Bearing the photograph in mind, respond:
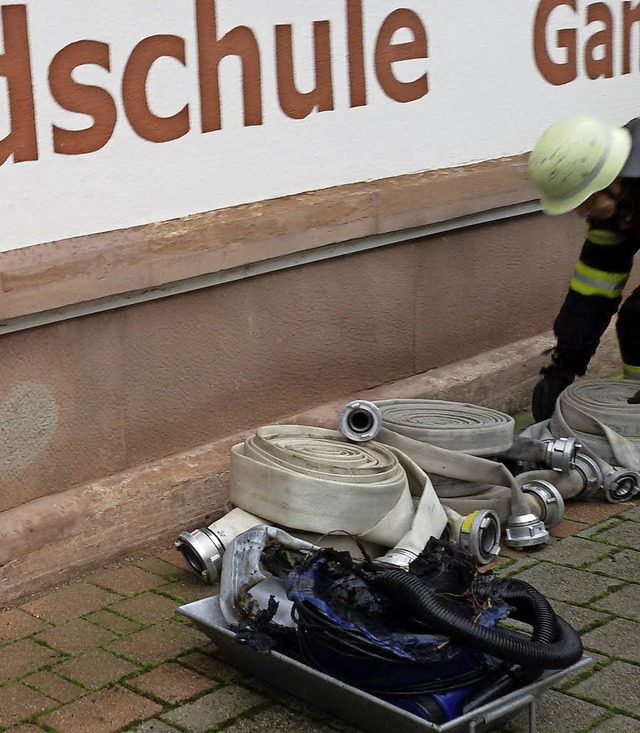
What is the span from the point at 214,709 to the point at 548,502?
1757 millimetres

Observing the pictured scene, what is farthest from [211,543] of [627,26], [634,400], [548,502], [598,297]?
[627,26]

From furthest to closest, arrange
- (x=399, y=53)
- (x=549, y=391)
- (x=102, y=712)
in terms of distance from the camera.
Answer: (x=549, y=391) → (x=399, y=53) → (x=102, y=712)

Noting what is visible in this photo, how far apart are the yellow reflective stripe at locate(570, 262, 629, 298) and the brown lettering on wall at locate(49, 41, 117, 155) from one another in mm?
2292

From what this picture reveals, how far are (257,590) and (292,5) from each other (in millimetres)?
2331

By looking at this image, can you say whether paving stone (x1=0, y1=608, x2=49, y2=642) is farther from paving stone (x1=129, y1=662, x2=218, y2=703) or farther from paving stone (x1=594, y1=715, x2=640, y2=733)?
paving stone (x1=594, y1=715, x2=640, y2=733)

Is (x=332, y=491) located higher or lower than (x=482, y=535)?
higher

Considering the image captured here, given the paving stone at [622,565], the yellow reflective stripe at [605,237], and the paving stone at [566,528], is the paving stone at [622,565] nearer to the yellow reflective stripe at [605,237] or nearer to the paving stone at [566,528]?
the paving stone at [566,528]

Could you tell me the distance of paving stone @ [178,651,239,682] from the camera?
3637 mm

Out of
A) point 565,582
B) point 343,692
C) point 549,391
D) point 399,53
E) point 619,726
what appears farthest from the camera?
point 549,391

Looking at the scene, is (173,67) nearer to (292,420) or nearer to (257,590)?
(292,420)

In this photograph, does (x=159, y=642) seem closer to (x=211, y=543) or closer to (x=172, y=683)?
(x=172, y=683)

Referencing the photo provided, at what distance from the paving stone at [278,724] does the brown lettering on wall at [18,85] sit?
1912 millimetres

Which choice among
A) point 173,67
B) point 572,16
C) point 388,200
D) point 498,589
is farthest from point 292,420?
point 572,16

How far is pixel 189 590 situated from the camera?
4.23m
